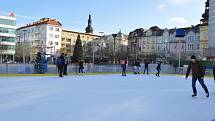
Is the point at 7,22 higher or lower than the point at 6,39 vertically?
higher

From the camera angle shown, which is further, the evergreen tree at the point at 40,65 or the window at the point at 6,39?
the window at the point at 6,39

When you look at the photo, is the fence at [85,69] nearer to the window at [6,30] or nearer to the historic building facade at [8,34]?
the historic building facade at [8,34]

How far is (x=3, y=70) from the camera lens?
21047 millimetres

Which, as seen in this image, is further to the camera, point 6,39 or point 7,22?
point 7,22

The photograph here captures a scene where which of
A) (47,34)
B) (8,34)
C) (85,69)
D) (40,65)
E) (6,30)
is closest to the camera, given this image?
(40,65)

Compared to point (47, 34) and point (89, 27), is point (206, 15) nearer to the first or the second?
point (47, 34)

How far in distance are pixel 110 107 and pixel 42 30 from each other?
98.4 metres

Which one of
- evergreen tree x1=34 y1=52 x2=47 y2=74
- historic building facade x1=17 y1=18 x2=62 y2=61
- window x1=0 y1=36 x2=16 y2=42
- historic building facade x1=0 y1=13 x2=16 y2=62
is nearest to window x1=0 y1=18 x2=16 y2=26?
historic building facade x1=0 y1=13 x2=16 y2=62

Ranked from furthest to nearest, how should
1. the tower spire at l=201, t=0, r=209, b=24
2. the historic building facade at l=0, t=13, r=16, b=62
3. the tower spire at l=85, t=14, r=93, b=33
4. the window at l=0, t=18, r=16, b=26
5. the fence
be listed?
the tower spire at l=85, t=14, r=93, b=33 < the window at l=0, t=18, r=16, b=26 < the historic building facade at l=0, t=13, r=16, b=62 < the tower spire at l=201, t=0, r=209, b=24 < the fence

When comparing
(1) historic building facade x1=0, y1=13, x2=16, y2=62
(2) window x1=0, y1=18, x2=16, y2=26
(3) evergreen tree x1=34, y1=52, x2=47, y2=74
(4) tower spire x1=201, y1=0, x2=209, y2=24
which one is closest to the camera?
(3) evergreen tree x1=34, y1=52, x2=47, y2=74

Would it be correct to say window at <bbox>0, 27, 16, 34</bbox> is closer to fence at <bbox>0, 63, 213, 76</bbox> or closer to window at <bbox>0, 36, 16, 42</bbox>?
window at <bbox>0, 36, 16, 42</bbox>

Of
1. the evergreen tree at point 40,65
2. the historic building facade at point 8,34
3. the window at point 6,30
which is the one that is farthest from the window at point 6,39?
the evergreen tree at point 40,65

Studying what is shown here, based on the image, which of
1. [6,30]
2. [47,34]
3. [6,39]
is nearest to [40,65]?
[6,39]


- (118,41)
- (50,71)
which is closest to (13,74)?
(50,71)
